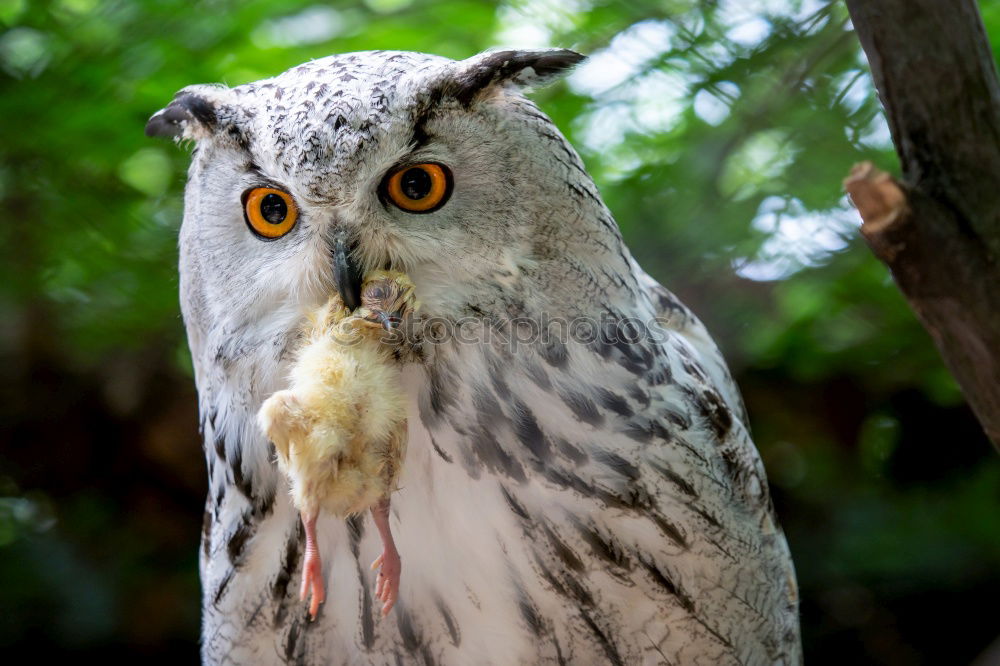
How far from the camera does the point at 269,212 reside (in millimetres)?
1334

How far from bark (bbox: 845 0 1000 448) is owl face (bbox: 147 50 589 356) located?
0.50 metres

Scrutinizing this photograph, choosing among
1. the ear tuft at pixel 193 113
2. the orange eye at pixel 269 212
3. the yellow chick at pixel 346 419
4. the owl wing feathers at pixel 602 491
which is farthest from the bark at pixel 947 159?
the ear tuft at pixel 193 113

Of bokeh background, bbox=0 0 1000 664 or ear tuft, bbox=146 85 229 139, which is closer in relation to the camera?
ear tuft, bbox=146 85 229 139

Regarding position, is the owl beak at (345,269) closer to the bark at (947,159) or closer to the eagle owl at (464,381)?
the eagle owl at (464,381)

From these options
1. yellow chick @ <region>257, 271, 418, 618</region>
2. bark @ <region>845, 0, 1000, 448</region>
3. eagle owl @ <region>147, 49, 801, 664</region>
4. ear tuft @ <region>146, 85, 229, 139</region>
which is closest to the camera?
bark @ <region>845, 0, 1000, 448</region>

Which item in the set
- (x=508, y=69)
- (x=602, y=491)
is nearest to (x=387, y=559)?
(x=602, y=491)

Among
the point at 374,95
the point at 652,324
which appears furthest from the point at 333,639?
the point at 374,95

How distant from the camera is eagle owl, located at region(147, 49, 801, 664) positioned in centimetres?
129

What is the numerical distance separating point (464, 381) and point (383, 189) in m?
0.28

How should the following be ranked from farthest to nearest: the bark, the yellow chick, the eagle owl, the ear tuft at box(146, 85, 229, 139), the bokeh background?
1. the bokeh background
2. the ear tuft at box(146, 85, 229, 139)
3. the eagle owl
4. the yellow chick
5. the bark

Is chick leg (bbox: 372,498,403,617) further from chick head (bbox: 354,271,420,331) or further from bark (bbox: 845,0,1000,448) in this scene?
bark (bbox: 845,0,1000,448)

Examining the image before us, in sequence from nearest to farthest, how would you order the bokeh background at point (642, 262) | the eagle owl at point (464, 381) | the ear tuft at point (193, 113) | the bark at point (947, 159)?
1. the bark at point (947, 159)
2. the eagle owl at point (464, 381)
3. the ear tuft at point (193, 113)
4. the bokeh background at point (642, 262)

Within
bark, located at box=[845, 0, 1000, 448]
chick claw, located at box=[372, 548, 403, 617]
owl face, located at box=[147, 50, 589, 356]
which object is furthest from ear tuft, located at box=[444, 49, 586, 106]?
chick claw, located at box=[372, 548, 403, 617]

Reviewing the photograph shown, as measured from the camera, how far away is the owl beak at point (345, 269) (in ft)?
4.08
